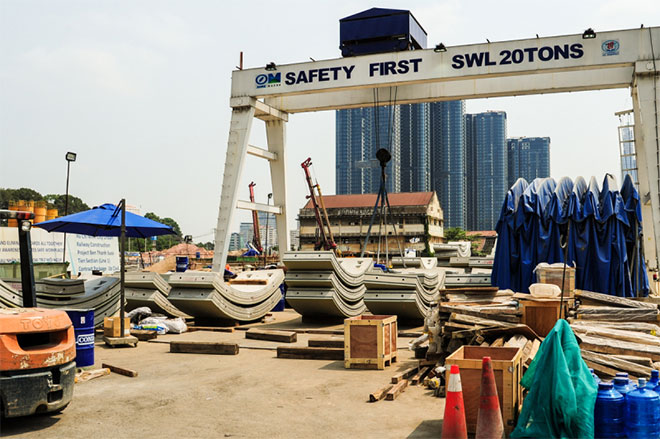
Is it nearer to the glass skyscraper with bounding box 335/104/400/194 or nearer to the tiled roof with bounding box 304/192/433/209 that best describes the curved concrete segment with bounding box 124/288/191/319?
the tiled roof with bounding box 304/192/433/209

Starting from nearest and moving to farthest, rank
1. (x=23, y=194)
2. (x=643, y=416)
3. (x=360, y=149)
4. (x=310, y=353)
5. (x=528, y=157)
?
(x=643, y=416)
(x=310, y=353)
(x=23, y=194)
(x=360, y=149)
(x=528, y=157)

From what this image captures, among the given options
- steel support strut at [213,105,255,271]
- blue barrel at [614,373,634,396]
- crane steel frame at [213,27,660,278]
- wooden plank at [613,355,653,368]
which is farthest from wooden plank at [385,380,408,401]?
steel support strut at [213,105,255,271]

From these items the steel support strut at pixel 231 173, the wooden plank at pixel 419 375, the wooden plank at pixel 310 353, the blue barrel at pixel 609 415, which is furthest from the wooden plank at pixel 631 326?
the steel support strut at pixel 231 173

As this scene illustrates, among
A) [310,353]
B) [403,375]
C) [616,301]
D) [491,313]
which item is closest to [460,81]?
[616,301]

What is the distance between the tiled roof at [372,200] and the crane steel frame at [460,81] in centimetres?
6160

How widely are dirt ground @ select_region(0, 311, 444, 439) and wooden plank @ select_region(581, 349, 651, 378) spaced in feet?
6.24

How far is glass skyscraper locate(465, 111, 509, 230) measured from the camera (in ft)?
459

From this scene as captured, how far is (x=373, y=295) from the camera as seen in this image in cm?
1599

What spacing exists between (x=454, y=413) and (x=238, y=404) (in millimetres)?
2956

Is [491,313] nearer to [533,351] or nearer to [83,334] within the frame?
[533,351]

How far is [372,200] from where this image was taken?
88.7m

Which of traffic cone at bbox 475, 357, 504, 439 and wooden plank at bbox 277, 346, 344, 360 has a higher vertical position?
traffic cone at bbox 475, 357, 504, 439

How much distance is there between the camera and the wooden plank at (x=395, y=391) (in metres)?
7.87

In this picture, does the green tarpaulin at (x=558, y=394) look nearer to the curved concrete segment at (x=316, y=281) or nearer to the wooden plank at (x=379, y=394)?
the wooden plank at (x=379, y=394)
